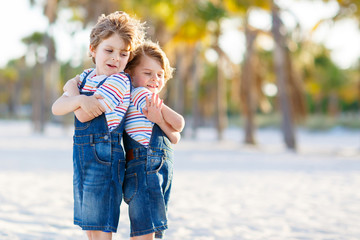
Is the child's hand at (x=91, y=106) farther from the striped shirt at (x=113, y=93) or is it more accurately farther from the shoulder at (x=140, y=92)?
the shoulder at (x=140, y=92)

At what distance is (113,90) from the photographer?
2188 millimetres

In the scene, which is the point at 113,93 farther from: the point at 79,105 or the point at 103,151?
the point at 103,151

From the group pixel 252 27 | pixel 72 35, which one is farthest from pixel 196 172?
pixel 72 35

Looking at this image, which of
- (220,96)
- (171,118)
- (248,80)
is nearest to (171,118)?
(171,118)

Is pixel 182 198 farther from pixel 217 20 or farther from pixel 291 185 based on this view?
pixel 217 20

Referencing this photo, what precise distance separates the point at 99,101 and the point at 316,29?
1172 cm

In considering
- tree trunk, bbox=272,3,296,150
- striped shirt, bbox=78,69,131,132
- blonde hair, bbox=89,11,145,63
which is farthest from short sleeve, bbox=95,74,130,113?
tree trunk, bbox=272,3,296,150

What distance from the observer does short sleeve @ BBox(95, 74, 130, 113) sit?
2.17 m

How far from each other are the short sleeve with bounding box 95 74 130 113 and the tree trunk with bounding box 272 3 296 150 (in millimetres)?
12680

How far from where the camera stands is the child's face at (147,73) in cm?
241

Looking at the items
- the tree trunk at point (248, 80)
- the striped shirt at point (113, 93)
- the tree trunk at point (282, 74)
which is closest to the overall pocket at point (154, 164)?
the striped shirt at point (113, 93)

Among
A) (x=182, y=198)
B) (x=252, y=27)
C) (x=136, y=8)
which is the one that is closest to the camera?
(x=182, y=198)

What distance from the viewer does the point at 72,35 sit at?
29781 millimetres

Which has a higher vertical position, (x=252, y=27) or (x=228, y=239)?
(x=252, y=27)
